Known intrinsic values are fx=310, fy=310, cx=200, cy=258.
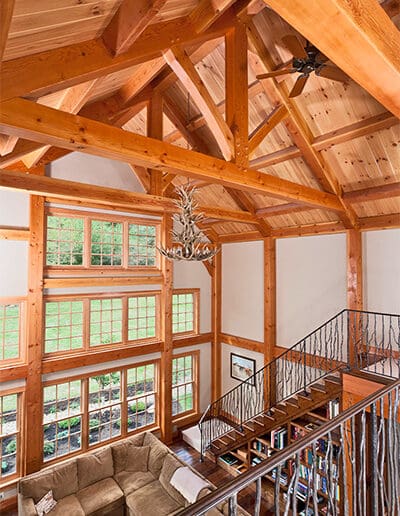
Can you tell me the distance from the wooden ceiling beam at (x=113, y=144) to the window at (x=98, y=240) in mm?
4204

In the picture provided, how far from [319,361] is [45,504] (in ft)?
18.7

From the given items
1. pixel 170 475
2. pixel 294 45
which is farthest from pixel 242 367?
pixel 294 45

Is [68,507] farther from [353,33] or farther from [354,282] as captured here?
[353,33]

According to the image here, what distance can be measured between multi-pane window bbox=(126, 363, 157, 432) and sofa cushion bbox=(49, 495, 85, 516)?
2335mm

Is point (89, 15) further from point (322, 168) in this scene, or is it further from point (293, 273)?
point (293, 273)

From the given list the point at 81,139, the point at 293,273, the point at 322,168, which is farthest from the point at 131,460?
the point at 322,168

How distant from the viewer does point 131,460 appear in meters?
5.95

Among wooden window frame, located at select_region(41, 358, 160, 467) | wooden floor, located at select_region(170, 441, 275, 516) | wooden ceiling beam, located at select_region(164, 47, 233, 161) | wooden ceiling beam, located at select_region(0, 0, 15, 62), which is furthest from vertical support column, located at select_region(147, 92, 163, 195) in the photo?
wooden floor, located at select_region(170, 441, 275, 516)

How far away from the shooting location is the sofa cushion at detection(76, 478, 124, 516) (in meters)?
4.91

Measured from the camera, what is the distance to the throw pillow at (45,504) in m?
4.64

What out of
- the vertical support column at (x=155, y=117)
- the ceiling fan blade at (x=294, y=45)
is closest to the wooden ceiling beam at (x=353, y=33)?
the ceiling fan blade at (x=294, y=45)

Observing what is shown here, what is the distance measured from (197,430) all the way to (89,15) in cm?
851

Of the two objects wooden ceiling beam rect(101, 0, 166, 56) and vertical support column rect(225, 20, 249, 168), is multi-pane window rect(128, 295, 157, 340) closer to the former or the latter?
vertical support column rect(225, 20, 249, 168)

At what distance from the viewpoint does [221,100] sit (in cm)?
562
